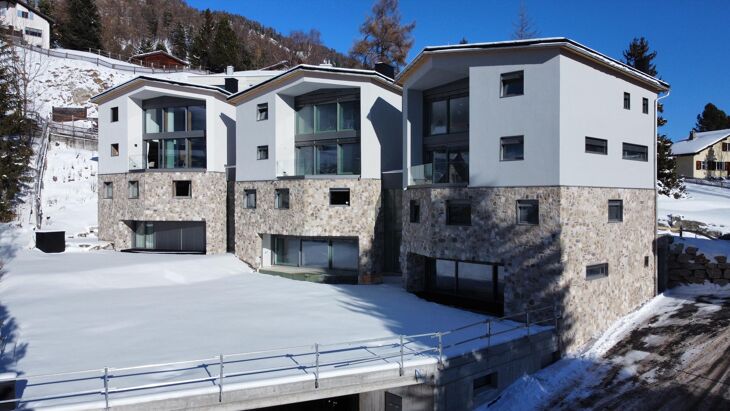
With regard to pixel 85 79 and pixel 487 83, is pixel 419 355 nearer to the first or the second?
pixel 487 83

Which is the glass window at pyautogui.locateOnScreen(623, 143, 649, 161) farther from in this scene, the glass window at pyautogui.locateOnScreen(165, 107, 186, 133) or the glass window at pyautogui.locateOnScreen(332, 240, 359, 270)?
the glass window at pyautogui.locateOnScreen(165, 107, 186, 133)

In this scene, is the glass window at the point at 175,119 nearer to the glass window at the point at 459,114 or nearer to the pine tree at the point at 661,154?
the glass window at the point at 459,114

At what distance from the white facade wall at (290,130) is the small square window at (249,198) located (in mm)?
714

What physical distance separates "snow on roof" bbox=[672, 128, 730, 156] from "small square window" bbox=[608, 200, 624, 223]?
42533mm

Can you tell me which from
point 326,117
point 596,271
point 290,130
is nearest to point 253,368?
point 596,271

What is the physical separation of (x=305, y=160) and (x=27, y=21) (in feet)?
221

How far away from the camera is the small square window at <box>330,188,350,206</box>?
2153 cm

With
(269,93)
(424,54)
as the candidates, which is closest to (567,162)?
(424,54)

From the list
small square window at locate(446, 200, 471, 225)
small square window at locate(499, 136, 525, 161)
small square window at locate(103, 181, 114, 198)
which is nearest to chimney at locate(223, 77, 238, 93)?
small square window at locate(103, 181, 114, 198)

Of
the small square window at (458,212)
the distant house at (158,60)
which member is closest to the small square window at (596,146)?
the small square window at (458,212)

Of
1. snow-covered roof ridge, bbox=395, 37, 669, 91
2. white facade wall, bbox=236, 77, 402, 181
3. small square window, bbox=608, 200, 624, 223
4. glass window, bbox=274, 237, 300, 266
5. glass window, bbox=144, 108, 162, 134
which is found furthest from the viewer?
glass window, bbox=144, 108, 162, 134

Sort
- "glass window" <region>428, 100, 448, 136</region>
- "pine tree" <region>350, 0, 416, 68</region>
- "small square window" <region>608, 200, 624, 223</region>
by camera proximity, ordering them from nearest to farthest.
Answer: "small square window" <region>608, 200, 624, 223</region> < "glass window" <region>428, 100, 448, 136</region> < "pine tree" <region>350, 0, 416, 68</region>

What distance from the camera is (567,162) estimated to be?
1450 centimetres

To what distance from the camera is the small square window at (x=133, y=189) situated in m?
26.9
